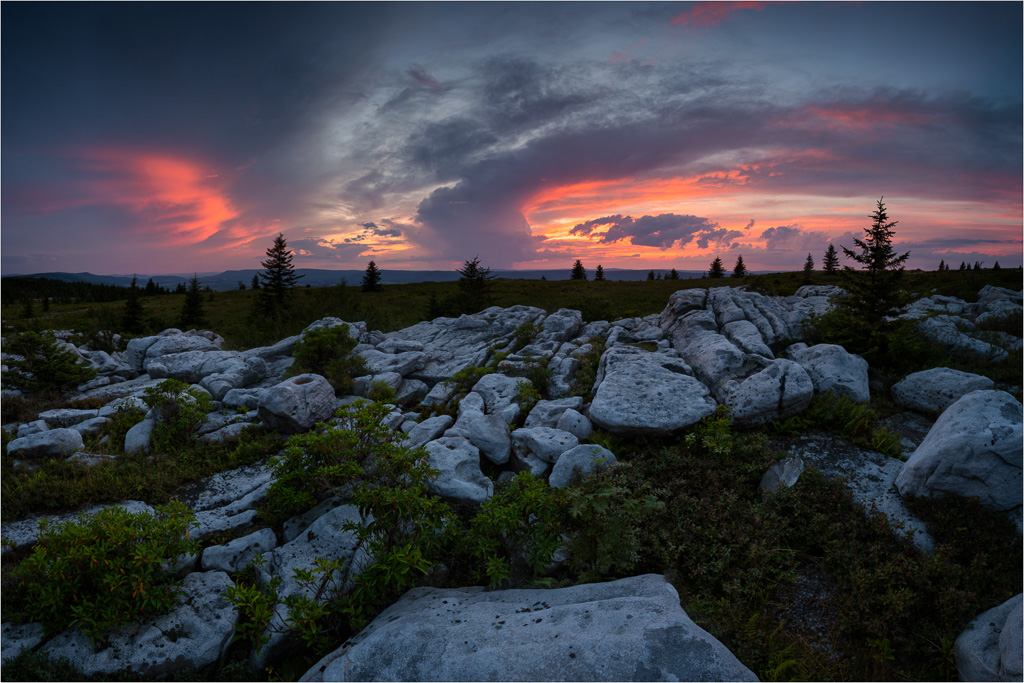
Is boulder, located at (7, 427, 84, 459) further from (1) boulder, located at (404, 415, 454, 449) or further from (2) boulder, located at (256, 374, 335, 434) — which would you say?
(1) boulder, located at (404, 415, 454, 449)

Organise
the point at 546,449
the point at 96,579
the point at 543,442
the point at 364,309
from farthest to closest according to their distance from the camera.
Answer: the point at 364,309
the point at 543,442
the point at 546,449
the point at 96,579

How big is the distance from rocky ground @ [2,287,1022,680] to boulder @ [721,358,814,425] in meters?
0.04

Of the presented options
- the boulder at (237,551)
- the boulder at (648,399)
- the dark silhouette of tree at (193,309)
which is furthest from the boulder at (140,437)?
the dark silhouette of tree at (193,309)

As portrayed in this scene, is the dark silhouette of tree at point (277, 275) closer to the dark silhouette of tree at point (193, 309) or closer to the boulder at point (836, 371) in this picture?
the dark silhouette of tree at point (193, 309)

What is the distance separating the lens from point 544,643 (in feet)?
16.3

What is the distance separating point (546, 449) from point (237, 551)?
6536 millimetres

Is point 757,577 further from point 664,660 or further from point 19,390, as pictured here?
point 19,390

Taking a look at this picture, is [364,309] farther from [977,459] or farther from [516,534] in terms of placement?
[977,459]

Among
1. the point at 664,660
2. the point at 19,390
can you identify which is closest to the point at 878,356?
the point at 664,660

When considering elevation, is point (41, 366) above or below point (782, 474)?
above

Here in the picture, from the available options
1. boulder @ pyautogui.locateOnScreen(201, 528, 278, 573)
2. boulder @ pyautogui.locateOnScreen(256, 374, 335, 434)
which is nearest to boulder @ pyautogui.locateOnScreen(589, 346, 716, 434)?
boulder @ pyautogui.locateOnScreen(201, 528, 278, 573)

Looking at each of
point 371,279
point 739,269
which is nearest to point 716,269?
point 739,269

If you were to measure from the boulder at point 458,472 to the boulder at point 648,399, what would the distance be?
359cm

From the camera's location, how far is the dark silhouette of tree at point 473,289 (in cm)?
3155
